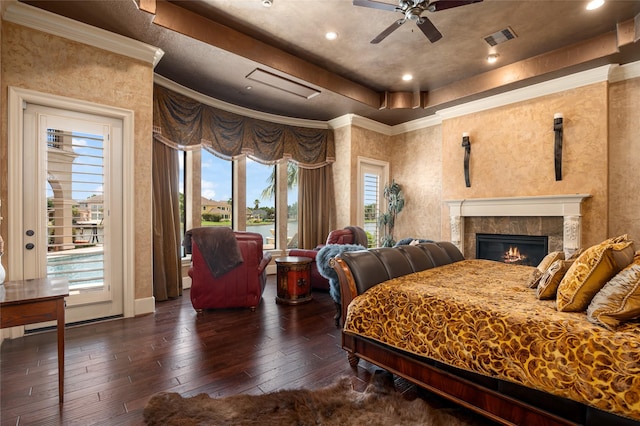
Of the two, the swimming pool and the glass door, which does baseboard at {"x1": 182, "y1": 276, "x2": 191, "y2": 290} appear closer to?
the glass door

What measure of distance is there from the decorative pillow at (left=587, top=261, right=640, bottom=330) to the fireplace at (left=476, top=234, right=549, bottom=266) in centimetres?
383

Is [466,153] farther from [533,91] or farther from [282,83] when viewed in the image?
[282,83]

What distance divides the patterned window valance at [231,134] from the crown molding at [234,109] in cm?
7

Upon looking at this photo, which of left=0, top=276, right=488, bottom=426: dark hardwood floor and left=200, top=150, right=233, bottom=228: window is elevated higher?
Answer: left=200, top=150, right=233, bottom=228: window

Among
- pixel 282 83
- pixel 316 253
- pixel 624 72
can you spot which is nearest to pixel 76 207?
pixel 316 253

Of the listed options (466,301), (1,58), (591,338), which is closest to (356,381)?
(466,301)

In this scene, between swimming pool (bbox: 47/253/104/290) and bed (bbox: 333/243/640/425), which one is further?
swimming pool (bbox: 47/253/104/290)

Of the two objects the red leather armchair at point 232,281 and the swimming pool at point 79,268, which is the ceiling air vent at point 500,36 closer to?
the red leather armchair at point 232,281

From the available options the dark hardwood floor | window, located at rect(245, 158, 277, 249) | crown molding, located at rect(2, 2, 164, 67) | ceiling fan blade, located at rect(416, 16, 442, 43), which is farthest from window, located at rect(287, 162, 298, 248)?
ceiling fan blade, located at rect(416, 16, 442, 43)

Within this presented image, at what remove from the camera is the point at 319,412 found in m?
1.77

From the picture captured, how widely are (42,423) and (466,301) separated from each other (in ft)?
8.03

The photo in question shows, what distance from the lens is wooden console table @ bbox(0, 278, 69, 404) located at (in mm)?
1721

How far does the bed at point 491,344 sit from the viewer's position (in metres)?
1.26

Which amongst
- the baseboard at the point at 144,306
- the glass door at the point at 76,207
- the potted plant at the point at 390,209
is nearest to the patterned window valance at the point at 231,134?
the glass door at the point at 76,207
